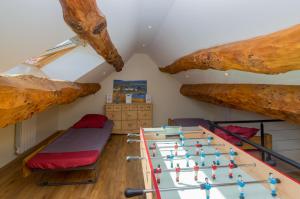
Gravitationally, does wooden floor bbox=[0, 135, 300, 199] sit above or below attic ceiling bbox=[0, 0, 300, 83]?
below

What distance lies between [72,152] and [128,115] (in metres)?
2.68

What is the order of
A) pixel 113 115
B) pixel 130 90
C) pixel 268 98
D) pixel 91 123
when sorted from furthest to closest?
pixel 130 90
pixel 113 115
pixel 91 123
pixel 268 98

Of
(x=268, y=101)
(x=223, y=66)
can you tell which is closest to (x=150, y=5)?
(x=223, y=66)

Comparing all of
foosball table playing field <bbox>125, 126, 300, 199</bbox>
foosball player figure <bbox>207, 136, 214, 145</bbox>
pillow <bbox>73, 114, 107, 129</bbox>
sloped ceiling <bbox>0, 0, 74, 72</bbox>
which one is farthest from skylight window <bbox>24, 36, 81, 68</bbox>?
foosball player figure <bbox>207, 136, 214, 145</bbox>

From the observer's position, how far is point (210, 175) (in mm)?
1632

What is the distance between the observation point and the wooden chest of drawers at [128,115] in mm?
5715

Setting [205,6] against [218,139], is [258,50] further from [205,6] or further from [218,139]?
[218,139]

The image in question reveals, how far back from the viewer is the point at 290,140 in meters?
4.72

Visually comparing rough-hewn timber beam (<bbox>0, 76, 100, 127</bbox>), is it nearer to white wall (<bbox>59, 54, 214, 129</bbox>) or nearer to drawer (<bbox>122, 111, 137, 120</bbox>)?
drawer (<bbox>122, 111, 137, 120</bbox>)

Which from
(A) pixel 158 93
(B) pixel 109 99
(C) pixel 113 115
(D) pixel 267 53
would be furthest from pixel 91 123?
(D) pixel 267 53


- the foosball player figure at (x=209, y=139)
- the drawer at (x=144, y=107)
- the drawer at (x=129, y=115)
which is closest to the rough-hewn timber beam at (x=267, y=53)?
the foosball player figure at (x=209, y=139)

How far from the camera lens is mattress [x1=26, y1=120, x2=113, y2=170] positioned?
2830 millimetres

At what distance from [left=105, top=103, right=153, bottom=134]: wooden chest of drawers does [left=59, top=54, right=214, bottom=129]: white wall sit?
2.00 ft

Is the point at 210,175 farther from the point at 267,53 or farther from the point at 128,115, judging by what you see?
the point at 128,115
